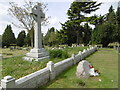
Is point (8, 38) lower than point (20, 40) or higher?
higher

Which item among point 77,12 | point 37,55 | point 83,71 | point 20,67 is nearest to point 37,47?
point 37,55

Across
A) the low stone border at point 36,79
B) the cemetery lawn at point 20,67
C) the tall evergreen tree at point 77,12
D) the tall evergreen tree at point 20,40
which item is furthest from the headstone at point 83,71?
the tall evergreen tree at point 20,40

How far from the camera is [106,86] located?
453 centimetres

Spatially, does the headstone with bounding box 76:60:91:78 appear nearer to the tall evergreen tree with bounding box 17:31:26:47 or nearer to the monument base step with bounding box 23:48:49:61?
the monument base step with bounding box 23:48:49:61

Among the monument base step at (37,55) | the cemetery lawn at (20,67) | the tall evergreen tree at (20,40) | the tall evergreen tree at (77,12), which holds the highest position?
the tall evergreen tree at (77,12)

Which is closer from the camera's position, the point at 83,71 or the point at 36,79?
the point at 36,79

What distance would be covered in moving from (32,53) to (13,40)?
3635cm

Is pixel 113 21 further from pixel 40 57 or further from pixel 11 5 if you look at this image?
pixel 40 57

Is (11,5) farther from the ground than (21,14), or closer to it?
farther from the ground

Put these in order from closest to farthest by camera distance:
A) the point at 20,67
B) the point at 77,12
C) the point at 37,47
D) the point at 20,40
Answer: the point at 20,67, the point at 37,47, the point at 77,12, the point at 20,40

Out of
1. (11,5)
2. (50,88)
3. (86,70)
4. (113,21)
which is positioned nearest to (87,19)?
(113,21)

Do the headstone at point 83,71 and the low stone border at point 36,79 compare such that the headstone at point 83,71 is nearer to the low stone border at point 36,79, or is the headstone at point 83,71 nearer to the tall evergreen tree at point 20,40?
the low stone border at point 36,79

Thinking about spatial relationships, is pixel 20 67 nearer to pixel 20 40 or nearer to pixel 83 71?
pixel 83 71

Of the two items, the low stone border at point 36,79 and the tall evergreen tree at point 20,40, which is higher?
the tall evergreen tree at point 20,40
